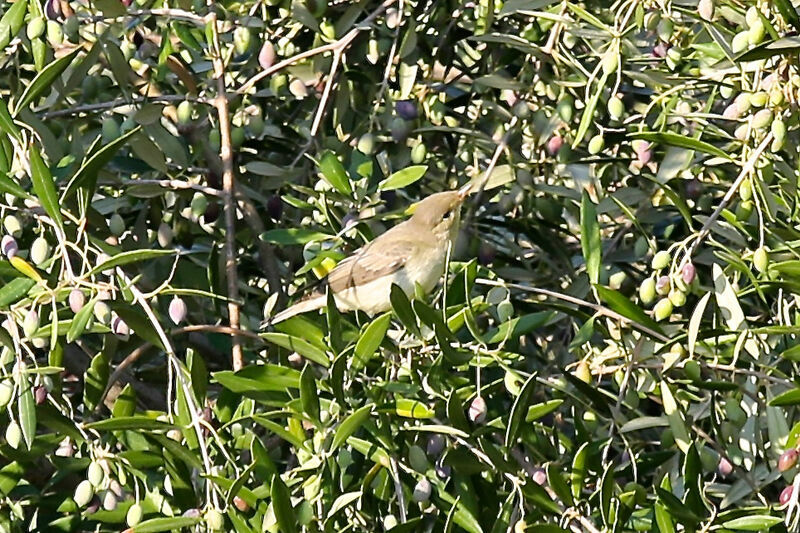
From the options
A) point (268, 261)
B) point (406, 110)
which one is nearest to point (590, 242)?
point (406, 110)

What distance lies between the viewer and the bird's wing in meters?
3.47

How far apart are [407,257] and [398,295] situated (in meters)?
1.55

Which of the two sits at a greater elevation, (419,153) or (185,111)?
(185,111)

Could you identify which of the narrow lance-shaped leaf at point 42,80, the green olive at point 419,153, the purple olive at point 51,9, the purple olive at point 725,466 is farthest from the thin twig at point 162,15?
the purple olive at point 725,466

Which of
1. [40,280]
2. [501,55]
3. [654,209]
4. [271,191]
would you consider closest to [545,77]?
[501,55]

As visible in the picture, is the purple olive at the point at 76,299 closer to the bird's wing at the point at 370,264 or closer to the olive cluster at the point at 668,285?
the bird's wing at the point at 370,264

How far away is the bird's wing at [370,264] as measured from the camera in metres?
3.47

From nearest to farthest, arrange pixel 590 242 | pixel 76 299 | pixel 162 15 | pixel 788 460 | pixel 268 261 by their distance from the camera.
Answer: pixel 76 299 < pixel 788 460 < pixel 590 242 < pixel 162 15 < pixel 268 261

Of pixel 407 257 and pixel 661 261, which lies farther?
pixel 407 257

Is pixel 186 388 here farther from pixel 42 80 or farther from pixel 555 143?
pixel 555 143

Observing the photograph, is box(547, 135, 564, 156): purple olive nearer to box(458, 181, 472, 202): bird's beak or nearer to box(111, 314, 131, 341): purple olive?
box(458, 181, 472, 202): bird's beak

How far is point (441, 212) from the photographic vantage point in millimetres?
4008

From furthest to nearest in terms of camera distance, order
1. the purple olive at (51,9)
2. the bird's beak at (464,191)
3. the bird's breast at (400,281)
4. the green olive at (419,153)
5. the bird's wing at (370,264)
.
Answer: the bird's breast at (400,281), the bird's beak at (464,191), the green olive at (419,153), the bird's wing at (370,264), the purple olive at (51,9)

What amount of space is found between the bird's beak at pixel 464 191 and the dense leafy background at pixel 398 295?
0.04 m
